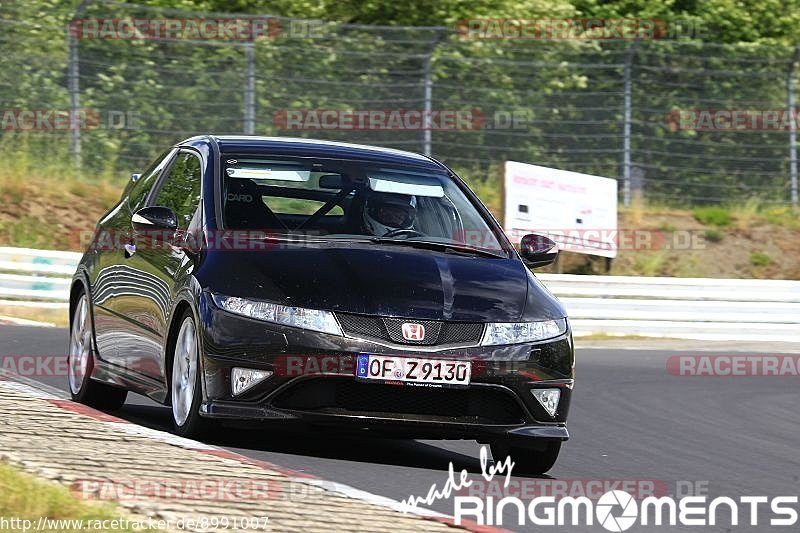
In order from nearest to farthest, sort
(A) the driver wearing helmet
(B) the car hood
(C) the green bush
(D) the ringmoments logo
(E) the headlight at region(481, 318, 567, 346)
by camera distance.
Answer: (D) the ringmoments logo
(B) the car hood
(E) the headlight at region(481, 318, 567, 346)
(A) the driver wearing helmet
(C) the green bush

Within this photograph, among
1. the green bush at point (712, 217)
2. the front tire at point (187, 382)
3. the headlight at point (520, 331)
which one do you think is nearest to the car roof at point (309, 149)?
the front tire at point (187, 382)

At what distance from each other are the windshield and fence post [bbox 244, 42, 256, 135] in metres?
13.9

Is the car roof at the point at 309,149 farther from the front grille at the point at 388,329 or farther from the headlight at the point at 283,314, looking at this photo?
the front grille at the point at 388,329

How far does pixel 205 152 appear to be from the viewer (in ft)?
30.6

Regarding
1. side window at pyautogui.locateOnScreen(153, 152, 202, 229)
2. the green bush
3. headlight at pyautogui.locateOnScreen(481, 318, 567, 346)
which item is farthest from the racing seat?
the green bush

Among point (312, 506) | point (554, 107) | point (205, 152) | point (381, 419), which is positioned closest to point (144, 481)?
point (312, 506)

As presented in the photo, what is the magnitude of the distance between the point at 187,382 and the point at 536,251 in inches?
87.3

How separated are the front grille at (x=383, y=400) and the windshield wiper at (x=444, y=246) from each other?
3.16 ft

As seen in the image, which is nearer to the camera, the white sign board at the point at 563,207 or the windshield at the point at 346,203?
the windshield at the point at 346,203

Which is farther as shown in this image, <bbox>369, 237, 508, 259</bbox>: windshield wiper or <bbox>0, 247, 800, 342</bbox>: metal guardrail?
<bbox>0, 247, 800, 342</bbox>: metal guardrail

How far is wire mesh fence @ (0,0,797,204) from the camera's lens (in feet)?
74.8

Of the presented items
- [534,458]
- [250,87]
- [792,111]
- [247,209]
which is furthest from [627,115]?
[534,458]

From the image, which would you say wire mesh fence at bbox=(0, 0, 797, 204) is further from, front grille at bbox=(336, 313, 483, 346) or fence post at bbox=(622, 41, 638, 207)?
front grille at bbox=(336, 313, 483, 346)

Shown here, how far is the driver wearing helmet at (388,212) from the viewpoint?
8.98 meters
